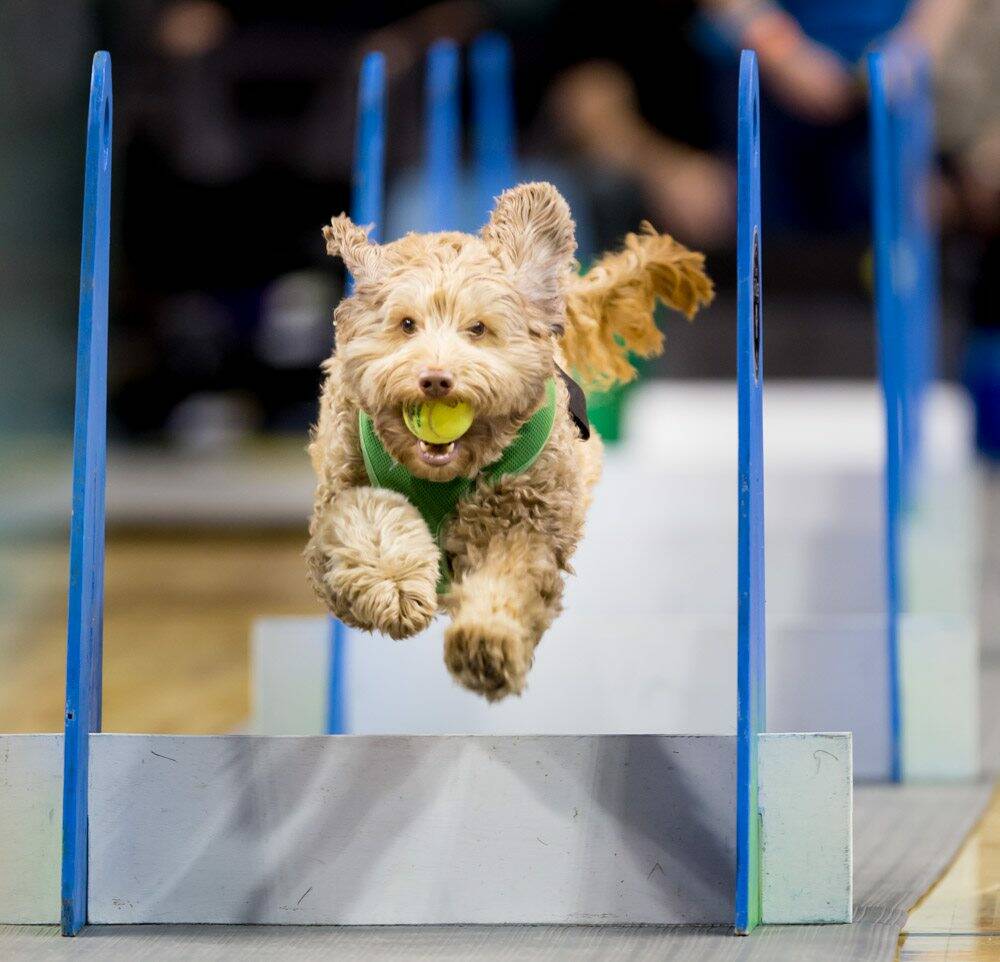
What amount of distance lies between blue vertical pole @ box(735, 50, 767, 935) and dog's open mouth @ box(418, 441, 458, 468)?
611mm

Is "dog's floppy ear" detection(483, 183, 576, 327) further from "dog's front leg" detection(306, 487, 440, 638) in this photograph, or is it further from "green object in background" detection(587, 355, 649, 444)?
"green object in background" detection(587, 355, 649, 444)

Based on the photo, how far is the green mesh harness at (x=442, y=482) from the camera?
227 cm

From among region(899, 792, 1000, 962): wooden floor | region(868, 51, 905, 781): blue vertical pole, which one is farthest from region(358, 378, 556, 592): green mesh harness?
region(868, 51, 905, 781): blue vertical pole

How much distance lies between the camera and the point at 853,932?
2770mm

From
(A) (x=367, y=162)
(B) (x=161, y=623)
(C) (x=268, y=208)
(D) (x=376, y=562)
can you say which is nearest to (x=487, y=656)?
(D) (x=376, y=562)

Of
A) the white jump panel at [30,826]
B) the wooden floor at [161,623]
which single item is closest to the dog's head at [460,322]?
the white jump panel at [30,826]

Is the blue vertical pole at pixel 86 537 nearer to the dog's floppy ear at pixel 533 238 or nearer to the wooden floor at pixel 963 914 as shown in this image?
the dog's floppy ear at pixel 533 238

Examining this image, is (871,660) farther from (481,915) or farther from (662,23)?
(662,23)

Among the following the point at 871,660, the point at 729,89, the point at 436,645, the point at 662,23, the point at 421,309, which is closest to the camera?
the point at 421,309

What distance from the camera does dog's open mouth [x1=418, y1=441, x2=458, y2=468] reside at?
7.09 ft

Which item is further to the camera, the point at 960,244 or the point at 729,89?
the point at 960,244

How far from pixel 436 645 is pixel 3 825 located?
4.22 feet

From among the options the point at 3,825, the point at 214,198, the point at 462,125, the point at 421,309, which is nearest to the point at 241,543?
the point at 214,198

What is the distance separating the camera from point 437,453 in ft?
7.13
